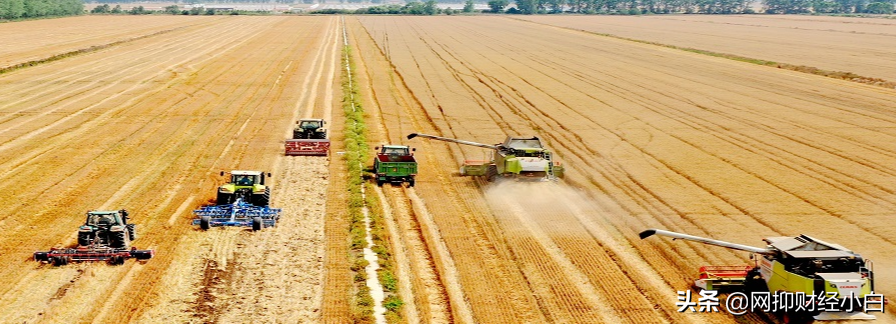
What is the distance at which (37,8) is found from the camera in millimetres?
159250

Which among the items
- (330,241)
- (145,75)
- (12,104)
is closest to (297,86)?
(145,75)

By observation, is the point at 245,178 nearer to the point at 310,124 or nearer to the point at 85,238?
the point at 85,238

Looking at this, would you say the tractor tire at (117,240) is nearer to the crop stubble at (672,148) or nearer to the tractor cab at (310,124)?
the crop stubble at (672,148)

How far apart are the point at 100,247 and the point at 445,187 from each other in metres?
12.3

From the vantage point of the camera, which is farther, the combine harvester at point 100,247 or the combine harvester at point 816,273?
the combine harvester at point 100,247

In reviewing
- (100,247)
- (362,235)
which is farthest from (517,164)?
(100,247)

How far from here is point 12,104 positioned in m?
50.1

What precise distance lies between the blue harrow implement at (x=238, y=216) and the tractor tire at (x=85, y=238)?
335 centimetres

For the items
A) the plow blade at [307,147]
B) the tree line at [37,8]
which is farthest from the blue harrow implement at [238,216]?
the tree line at [37,8]

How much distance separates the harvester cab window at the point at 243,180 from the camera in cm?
2750

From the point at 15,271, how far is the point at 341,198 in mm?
10511

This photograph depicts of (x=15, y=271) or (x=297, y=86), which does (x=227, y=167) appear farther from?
(x=297, y=86)

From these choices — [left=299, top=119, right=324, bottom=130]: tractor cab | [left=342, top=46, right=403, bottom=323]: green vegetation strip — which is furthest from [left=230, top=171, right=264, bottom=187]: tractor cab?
[left=299, top=119, right=324, bottom=130]: tractor cab

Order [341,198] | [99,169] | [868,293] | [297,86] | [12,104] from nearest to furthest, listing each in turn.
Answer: [868,293]
[341,198]
[99,169]
[12,104]
[297,86]
